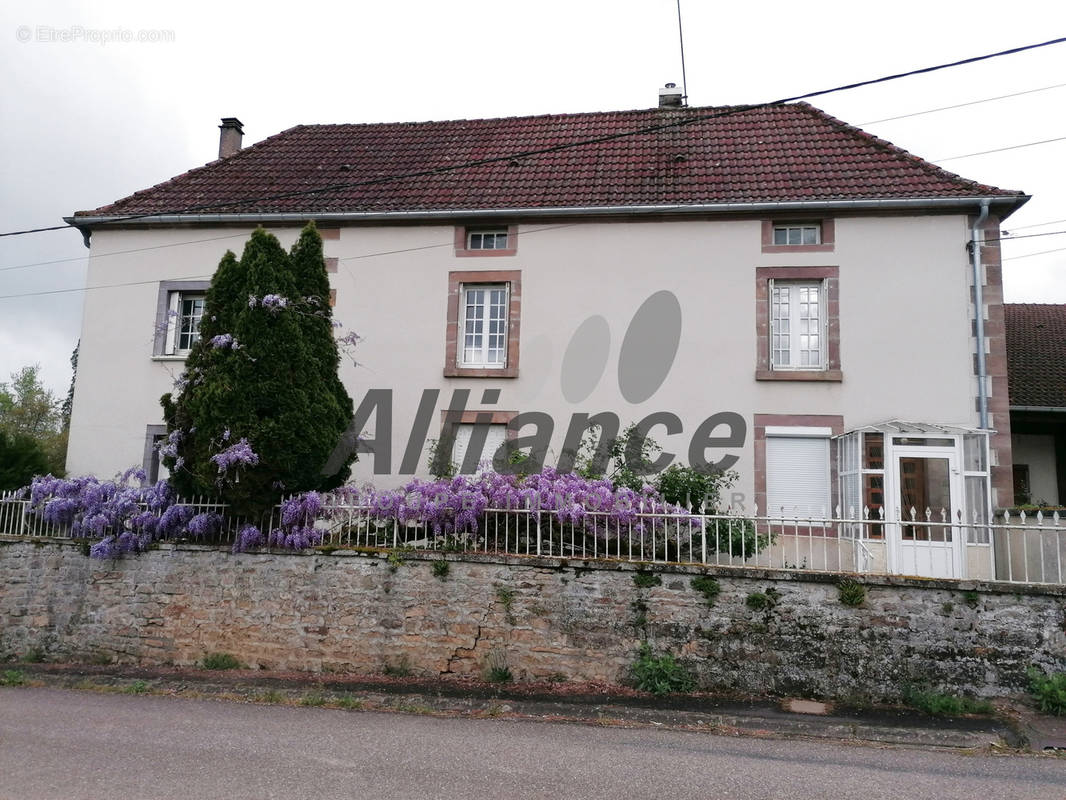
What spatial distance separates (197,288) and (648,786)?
1180 centimetres

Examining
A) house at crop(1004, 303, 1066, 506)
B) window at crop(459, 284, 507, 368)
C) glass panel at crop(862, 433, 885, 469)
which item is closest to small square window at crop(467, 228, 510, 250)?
window at crop(459, 284, 507, 368)

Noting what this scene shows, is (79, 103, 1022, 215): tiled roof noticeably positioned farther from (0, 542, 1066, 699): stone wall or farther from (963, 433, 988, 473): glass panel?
(0, 542, 1066, 699): stone wall

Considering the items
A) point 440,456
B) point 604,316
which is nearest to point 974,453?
point 604,316

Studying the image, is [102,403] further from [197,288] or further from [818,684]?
[818,684]

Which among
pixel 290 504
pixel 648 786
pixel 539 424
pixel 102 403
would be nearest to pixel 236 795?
pixel 648 786

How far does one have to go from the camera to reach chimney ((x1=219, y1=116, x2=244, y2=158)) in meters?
16.6

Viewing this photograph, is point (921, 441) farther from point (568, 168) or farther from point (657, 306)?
point (568, 168)

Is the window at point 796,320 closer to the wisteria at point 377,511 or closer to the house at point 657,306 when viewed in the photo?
the house at point 657,306

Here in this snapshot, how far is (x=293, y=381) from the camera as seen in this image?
9.08 m

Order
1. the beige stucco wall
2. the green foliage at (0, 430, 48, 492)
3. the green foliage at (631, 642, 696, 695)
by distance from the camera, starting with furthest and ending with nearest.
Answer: the green foliage at (0, 430, 48, 492)
the beige stucco wall
the green foliage at (631, 642, 696, 695)

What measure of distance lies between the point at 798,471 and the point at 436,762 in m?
7.96

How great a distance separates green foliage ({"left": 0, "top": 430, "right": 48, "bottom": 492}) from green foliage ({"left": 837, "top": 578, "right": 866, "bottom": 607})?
11730 mm

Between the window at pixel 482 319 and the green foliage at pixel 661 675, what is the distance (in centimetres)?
633

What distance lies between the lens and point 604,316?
1277 cm
